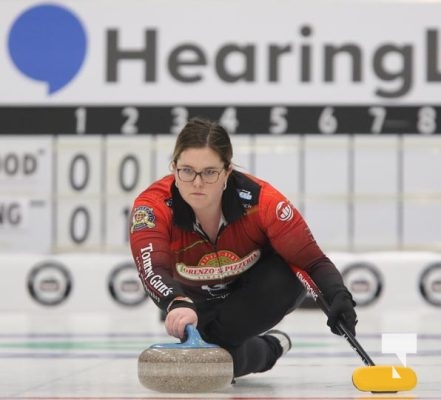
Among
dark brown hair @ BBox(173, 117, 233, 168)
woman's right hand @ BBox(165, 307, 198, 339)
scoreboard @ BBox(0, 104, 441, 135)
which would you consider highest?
scoreboard @ BBox(0, 104, 441, 135)

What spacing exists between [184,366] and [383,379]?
724 mm

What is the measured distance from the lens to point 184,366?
12.7 feet

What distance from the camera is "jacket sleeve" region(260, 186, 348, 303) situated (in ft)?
13.9

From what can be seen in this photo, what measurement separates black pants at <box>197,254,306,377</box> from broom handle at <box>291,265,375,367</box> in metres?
0.14

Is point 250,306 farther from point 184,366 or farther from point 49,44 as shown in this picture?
point 49,44

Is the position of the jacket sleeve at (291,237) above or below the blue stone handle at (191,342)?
above

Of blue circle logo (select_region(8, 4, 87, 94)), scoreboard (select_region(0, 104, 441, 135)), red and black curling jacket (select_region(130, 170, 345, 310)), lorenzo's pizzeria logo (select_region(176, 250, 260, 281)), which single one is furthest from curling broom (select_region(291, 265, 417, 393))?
blue circle logo (select_region(8, 4, 87, 94))

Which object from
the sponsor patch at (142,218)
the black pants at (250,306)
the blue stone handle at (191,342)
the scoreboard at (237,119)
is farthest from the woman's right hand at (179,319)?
the scoreboard at (237,119)

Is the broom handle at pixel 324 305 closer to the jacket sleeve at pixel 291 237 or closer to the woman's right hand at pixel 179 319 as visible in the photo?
the jacket sleeve at pixel 291 237

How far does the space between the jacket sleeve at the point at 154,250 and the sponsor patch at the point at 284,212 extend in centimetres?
40

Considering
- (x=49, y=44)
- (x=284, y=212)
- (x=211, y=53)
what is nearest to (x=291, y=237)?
(x=284, y=212)

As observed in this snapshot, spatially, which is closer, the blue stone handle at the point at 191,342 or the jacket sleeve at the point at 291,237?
the blue stone handle at the point at 191,342

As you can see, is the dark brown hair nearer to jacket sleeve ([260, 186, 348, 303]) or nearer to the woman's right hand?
jacket sleeve ([260, 186, 348, 303])

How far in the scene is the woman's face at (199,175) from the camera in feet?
13.2
